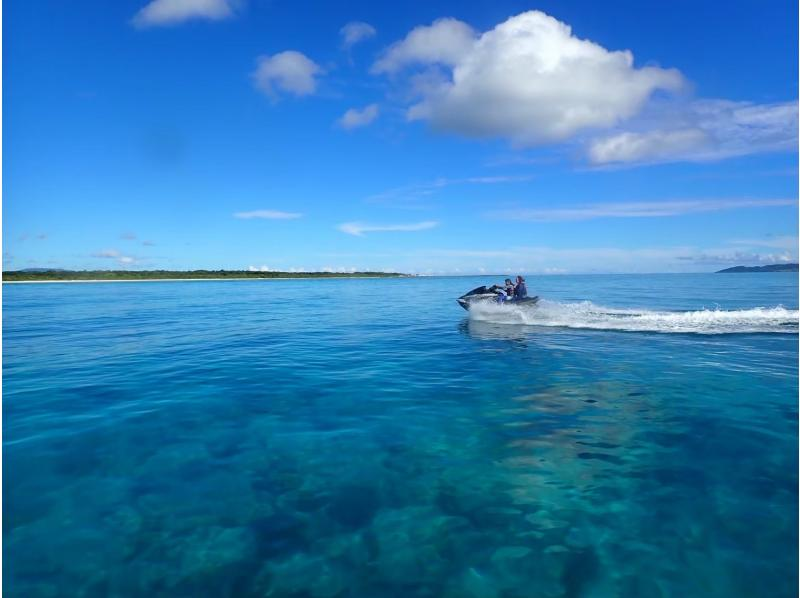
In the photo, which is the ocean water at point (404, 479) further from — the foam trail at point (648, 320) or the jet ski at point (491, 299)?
the jet ski at point (491, 299)

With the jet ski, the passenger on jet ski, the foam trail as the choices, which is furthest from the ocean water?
the passenger on jet ski

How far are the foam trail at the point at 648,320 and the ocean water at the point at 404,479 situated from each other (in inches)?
342

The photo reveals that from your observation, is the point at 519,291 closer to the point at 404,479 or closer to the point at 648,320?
the point at 648,320

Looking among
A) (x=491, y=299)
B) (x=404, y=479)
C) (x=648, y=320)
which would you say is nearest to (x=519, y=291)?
(x=491, y=299)

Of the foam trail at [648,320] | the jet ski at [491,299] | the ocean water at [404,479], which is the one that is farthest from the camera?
the jet ski at [491,299]

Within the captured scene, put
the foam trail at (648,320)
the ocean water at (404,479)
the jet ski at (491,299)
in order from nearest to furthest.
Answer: the ocean water at (404,479), the foam trail at (648,320), the jet ski at (491,299)

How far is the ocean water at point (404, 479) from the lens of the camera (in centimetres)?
589

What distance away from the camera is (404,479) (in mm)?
8273

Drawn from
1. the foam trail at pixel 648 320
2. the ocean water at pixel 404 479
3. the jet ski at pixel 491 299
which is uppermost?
the jet ski at pixel 491 299

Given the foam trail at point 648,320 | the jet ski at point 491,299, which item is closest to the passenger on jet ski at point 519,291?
the jet ski at point 491,299

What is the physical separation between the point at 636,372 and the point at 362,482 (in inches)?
480

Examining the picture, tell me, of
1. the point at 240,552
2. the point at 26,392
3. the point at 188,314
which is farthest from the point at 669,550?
the point at 188,314

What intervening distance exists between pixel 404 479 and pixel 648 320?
2657 centimetres

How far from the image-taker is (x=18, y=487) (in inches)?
316
